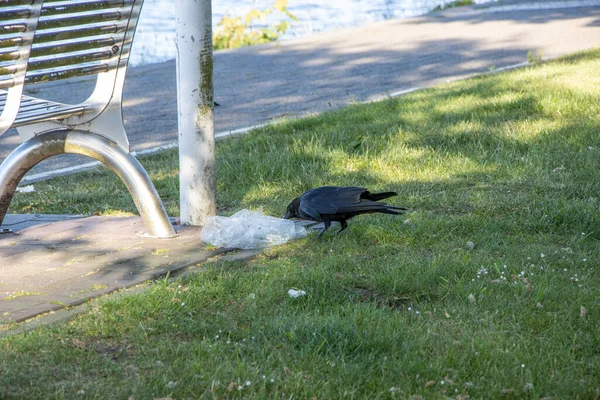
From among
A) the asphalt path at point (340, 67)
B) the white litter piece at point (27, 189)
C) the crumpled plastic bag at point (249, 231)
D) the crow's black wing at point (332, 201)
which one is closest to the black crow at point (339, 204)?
the crow's black wing at point (332, 201)

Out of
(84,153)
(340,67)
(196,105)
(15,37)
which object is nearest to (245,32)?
(340,67)

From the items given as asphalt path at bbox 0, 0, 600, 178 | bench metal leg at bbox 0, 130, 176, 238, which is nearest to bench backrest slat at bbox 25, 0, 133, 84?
bench metal leg at bbox 0, 130, 176, 238

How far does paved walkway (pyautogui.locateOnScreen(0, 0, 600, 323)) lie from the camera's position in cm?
362

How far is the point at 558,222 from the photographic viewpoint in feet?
14.0

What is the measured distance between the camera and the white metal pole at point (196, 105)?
416cm

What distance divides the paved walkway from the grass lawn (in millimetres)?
325

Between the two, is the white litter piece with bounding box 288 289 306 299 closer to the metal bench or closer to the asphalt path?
the metal bench

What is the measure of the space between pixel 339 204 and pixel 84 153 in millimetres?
1224

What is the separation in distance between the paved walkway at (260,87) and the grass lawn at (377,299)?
0.33 m

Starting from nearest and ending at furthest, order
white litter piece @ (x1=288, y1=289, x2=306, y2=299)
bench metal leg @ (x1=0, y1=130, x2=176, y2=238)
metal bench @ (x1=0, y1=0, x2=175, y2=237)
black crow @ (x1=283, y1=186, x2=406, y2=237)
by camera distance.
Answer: white litter piece @ (x1=288, y1=289, x2=306, y2=299) < metal bench @ (x1=0, y1=0, x2=175, y2=237) < black crow @ (x1=283, y1=186, x2=406, y2=237) < bench metal leg @ (x1=0, y1=130, x2=176, y2=238)

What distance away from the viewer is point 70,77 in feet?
12.6

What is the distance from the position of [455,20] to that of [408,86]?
247 inches

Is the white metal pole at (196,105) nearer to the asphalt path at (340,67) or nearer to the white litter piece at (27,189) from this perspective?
the white litter piece at (27,189)

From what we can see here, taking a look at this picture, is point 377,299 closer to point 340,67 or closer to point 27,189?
point 27,189
